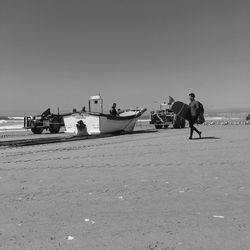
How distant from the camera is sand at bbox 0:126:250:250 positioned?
4.05 metres

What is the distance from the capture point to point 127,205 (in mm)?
5332

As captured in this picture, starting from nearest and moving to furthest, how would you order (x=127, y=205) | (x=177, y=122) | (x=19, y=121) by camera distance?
(x=127, y=205) → (x=177, y=122) → (x=19, y=121)

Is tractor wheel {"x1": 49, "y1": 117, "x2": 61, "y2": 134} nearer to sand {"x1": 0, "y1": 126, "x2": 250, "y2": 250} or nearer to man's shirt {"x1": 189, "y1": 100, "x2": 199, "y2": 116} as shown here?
man's shirt {"x1": 189, "y1": 100, "x2": 199, "y2": 116}

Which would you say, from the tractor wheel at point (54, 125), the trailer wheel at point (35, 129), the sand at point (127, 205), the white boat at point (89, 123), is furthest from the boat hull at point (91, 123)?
the sand at point (127, 205)

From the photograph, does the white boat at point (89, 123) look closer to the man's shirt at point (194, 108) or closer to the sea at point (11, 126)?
the man's shirt at point (194, 108)

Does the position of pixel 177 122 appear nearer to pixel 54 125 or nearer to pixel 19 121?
pixel 54 125

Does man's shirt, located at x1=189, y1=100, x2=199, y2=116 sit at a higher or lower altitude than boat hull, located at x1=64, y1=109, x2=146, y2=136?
higher

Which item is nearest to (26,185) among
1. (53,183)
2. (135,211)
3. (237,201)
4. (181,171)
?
(53,183)

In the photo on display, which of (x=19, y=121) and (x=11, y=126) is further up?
(x=19, y=121)

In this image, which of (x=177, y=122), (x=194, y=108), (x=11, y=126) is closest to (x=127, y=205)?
(x=194, y=108)

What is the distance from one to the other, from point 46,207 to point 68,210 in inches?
14.1

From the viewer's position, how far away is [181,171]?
7.96 metres

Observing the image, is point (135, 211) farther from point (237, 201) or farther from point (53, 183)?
point (53, 183)

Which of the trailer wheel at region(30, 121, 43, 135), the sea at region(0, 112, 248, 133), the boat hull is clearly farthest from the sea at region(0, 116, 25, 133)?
the boat hull
